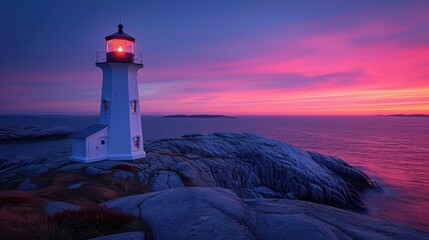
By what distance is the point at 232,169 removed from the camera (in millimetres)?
36281

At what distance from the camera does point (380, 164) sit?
58719 mm

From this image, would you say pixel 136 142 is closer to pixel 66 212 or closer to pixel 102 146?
pixel 102 146

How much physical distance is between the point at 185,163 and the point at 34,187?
A: 44.2 feet

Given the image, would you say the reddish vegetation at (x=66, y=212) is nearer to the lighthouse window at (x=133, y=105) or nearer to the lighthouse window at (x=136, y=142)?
the lighthouse window at (x=136, y=142)

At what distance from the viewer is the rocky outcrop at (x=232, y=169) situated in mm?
27594

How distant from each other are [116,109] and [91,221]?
72.9 feet

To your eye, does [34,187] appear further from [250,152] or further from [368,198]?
[368,198]

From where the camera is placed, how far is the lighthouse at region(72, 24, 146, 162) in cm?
2919

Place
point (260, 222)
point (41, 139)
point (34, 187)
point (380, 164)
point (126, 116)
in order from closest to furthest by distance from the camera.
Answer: point (260, 222), point (34, 187), point (126, 116), point (380, 164), point (41, 139)

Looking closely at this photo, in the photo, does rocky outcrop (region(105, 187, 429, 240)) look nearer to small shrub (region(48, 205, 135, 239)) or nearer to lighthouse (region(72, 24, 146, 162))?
small shrub (region(48, 205, 135, 239))

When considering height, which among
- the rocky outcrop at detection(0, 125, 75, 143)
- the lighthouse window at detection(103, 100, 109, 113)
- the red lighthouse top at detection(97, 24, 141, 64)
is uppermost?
the red lighthouse top at detection(97, 24, 141, 64)

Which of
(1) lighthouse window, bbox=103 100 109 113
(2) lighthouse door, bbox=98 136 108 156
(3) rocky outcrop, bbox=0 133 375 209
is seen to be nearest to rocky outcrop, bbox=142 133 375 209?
(3) rocky outcrop, bbox=0 133 375 209

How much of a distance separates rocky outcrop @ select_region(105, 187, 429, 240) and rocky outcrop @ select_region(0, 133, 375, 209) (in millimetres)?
15790

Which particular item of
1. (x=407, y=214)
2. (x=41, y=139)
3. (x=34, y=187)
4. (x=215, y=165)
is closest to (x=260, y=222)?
(x=34, y=187)
